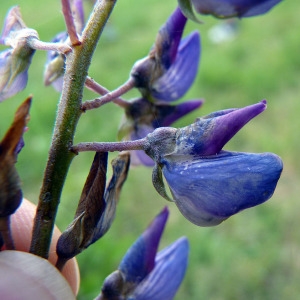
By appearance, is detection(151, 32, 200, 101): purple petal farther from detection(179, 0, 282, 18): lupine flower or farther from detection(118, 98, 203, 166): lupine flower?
detection(179, 0, 282, 18): lupine flower

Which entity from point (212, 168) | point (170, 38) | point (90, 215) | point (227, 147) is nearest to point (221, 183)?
Result: point (212, 168)

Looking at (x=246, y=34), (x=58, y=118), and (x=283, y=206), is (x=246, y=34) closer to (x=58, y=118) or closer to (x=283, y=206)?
(x=283, y=206)

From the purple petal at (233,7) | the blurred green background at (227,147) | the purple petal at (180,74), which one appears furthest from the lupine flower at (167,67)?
the blurred green background at (227,147)

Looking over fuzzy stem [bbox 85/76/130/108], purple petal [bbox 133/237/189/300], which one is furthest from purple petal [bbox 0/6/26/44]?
purple petal [bbox 133/237/189/300]

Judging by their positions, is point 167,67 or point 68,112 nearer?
point 68,112

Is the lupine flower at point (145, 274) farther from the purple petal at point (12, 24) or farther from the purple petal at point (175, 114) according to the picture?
the purple petal at point (12, 24)

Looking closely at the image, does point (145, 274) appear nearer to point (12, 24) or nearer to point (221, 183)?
point (221, 183)

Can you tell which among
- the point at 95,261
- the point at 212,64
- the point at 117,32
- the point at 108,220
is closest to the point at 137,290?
the point at 108,220
